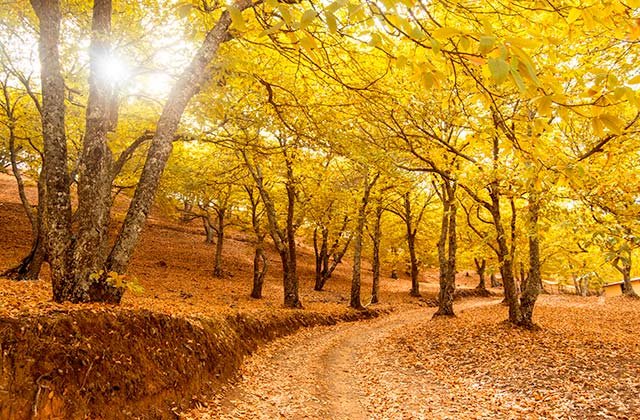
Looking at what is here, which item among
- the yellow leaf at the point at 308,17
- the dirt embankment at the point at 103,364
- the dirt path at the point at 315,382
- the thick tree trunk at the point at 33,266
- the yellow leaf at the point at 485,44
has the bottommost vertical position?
the dirt path at the point at 315,382

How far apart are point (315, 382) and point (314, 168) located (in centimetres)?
740

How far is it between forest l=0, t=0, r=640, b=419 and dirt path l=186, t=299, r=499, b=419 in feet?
0.26

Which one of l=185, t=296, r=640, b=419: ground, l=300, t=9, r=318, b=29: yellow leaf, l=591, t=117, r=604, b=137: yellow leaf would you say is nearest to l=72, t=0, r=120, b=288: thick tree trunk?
l=185, t=296, r=640, b=419: ground

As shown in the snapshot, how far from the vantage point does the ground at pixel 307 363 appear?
499 centimetres

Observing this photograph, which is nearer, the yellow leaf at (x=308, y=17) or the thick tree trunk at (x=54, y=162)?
the yellow leaf at (x=308, y=17)

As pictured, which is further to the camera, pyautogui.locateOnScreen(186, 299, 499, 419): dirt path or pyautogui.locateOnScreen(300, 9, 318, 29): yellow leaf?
pyautogui.locateOnScreen(186, 299, 499, 419): dirt path

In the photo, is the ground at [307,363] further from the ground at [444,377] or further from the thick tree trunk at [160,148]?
the thick tree trunk at [160,148]

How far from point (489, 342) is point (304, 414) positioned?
7584mm

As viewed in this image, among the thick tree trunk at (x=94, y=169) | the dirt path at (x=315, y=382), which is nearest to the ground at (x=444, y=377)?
the dirt path at (x=315, y=382)

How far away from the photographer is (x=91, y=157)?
20.6 ft

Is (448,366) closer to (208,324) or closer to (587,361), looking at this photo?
(587,361)

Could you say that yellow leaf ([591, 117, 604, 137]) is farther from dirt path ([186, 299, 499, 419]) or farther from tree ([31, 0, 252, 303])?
dirt path ([186, 299, 499, 419])

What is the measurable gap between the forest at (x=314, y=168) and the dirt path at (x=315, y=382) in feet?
0.26

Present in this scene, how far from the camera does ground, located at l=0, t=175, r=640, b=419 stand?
4.99 metres
